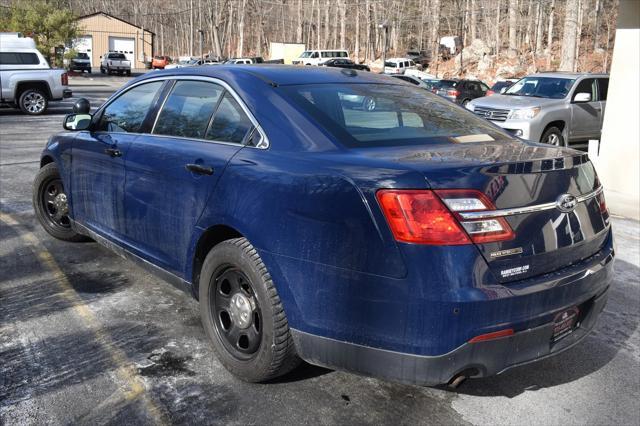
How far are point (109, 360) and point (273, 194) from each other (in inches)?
55.0

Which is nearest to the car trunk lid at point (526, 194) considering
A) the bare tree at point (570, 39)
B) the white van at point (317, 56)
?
the bare tree at point (570, 39)

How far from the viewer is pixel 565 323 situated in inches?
114

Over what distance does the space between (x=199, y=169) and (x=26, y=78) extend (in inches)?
657

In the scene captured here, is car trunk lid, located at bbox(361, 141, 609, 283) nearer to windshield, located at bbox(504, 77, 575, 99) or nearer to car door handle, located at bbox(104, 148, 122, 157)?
car door handle, located at bbox(104, 148, 122, 157)

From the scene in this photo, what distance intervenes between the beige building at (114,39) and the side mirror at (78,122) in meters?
68.4

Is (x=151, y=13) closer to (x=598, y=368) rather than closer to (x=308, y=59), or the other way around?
(x=308, y=59)

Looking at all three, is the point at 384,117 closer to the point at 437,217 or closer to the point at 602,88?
the point at 437,217

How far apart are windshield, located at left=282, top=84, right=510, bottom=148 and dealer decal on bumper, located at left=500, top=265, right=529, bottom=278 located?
86 centimetres

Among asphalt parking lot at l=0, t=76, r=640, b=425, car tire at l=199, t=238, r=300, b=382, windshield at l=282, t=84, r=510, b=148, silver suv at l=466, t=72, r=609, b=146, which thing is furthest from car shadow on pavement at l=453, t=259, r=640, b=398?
silver suv at l=466, t=72, r=609, b=146

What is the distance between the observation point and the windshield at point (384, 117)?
3.20m

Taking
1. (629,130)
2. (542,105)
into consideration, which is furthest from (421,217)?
(542,105)

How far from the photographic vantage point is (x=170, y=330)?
3863 mm

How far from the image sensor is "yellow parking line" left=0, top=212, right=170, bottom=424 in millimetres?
3041

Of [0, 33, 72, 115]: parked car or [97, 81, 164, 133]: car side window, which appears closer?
[97, 81, 164, 133]: car side window
